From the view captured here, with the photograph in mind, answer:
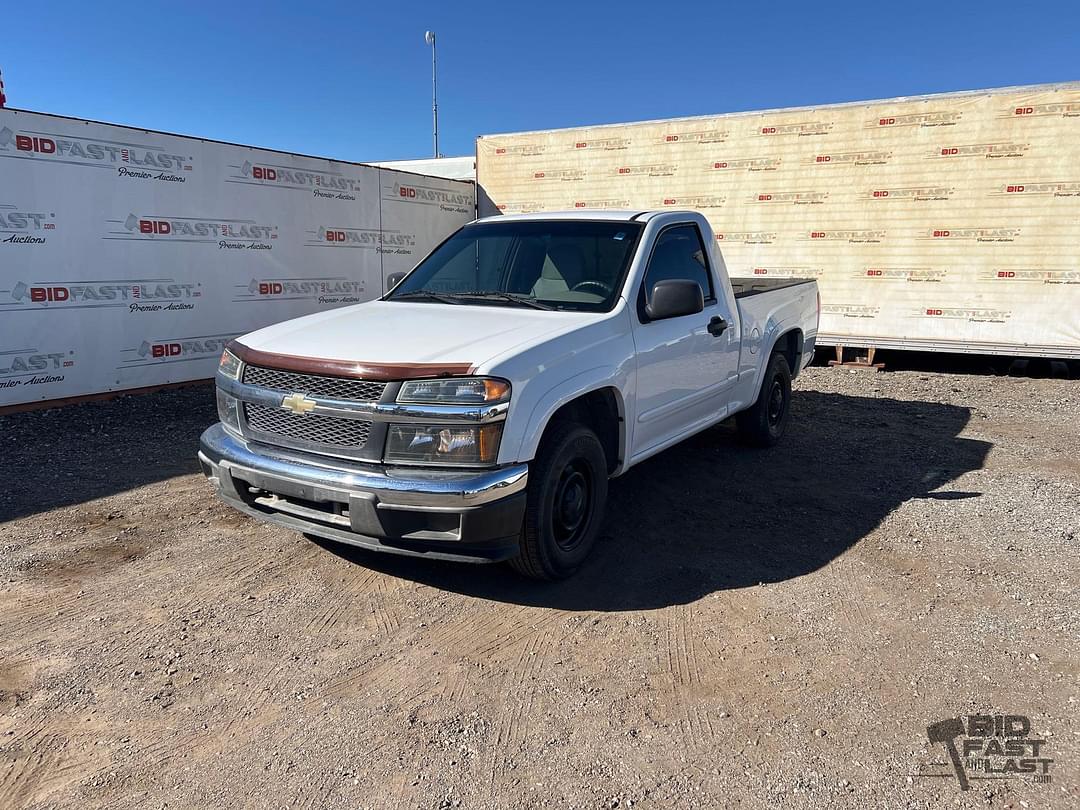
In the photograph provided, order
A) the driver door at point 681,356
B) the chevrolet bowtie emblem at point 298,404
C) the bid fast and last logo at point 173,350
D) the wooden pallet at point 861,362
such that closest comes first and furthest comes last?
the chevrolet bowtie emblem at point 298,404 → the driver door at point 681,356 → the bid fast and last logo at point 173,350 → the wooden pallet at point 861,362

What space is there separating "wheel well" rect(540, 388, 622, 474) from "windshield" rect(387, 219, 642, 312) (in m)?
0.49

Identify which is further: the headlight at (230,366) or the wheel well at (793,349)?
the wheel well at (793,349)

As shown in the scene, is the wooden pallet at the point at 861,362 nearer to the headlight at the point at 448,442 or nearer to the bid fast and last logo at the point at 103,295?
the bid fast and last logo at the point at 103,295

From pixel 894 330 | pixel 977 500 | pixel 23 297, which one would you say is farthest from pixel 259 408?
pixel 894 330

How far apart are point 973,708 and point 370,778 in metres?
2.27

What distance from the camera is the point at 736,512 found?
16.5ft

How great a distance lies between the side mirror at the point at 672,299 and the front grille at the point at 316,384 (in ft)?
5.57

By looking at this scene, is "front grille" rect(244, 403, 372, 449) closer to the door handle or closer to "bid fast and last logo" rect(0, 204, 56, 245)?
the door handle

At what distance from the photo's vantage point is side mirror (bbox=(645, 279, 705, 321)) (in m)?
4.26

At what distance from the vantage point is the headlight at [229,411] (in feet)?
12.7

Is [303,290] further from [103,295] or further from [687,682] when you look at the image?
[687,682]

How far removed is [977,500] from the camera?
5285mm

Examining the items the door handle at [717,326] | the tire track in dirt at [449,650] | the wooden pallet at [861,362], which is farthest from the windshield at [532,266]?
the wooden pallet at [861,362]

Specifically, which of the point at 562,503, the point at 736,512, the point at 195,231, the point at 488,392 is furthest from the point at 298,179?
the point at 488,392
